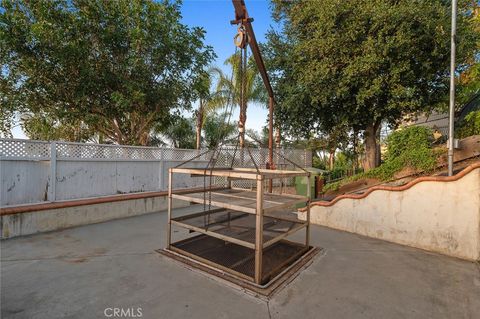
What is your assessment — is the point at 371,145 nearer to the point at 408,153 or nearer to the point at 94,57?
the point at 408,153

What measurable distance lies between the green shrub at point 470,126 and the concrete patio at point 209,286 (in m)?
5.89

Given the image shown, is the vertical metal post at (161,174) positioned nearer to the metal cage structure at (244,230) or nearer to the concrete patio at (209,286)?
the concrete patio at (209,286)

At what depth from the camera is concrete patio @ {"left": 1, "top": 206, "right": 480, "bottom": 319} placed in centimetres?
227

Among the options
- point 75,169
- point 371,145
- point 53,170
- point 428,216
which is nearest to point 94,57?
point 75,169

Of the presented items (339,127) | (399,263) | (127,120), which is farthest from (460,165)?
(127,120)

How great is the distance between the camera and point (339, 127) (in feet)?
30.2

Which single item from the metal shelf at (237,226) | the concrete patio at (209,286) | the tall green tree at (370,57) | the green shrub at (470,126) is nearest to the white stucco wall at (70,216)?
the concrete patio at (209,286)

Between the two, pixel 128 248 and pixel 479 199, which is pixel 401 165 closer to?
pixel 479 199

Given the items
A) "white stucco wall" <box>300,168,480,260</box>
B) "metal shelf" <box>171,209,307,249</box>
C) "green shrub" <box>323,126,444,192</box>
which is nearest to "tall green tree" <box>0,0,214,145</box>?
"metal shelf" <box>171,209,307,249</box>

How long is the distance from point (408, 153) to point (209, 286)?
6.81 meters

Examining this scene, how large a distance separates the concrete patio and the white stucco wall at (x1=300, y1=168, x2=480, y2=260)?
0.25 m

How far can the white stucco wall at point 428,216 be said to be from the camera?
135 inches

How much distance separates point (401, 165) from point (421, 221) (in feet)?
11.7

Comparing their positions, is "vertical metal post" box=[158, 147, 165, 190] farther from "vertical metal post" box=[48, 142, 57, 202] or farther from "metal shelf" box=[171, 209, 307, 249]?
"metal shelf" box=[171, 209, 307, 249]
